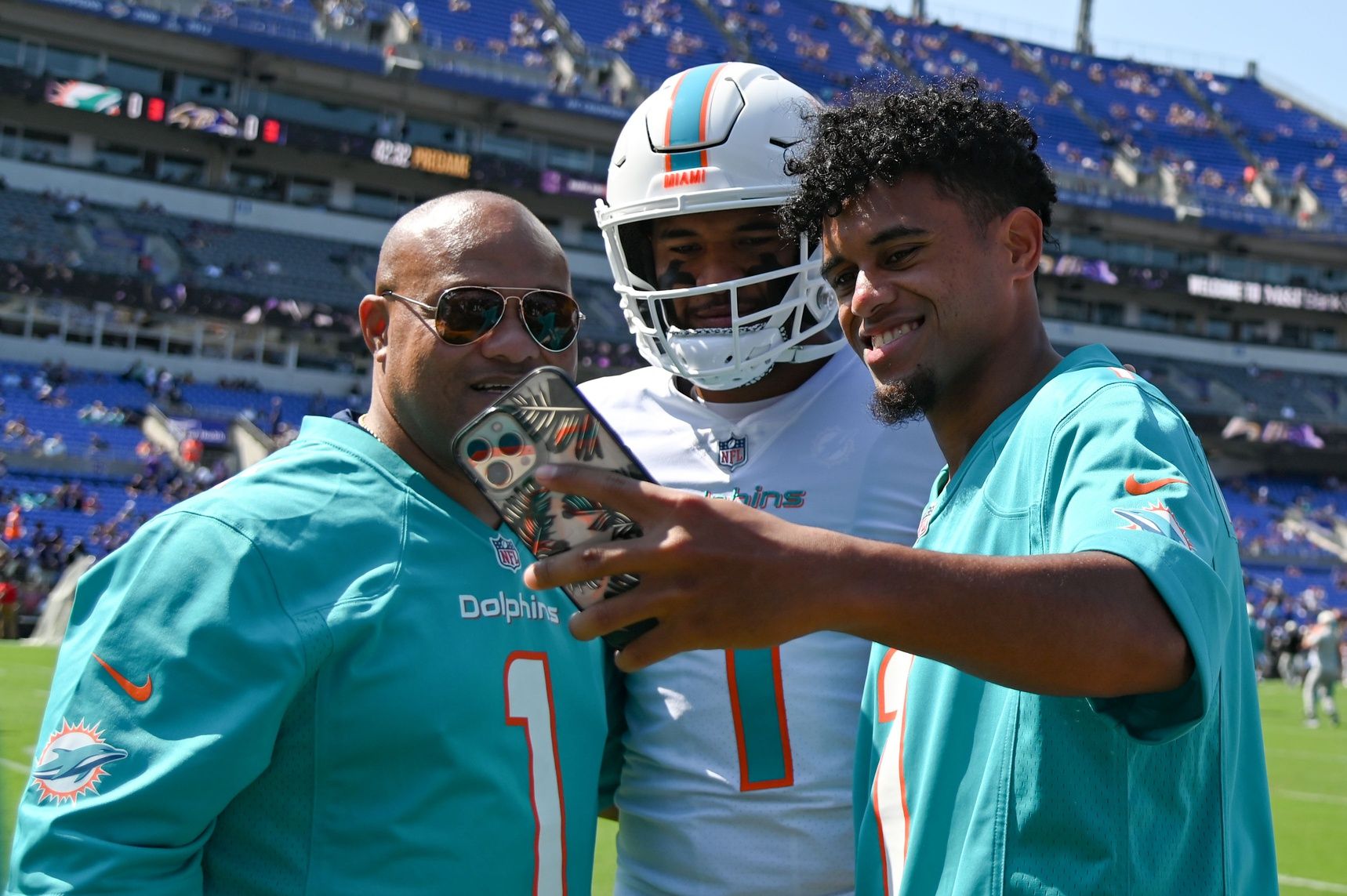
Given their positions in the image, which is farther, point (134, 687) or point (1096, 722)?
point (134, 687)

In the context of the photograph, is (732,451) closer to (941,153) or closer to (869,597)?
(941,153)

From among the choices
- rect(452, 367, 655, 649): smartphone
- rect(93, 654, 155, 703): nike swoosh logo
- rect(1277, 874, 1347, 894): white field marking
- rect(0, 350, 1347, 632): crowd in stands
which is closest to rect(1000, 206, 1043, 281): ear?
rect(452, 367, 655, 649): smartphone

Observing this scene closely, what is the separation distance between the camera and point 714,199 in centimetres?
298

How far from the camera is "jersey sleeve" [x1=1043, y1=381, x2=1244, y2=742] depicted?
4.73 ft

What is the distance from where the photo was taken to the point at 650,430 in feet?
10.2

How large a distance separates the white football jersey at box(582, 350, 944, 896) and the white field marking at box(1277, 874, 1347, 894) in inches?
219

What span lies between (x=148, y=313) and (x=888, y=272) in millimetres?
31215

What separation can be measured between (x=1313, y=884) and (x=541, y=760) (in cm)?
644

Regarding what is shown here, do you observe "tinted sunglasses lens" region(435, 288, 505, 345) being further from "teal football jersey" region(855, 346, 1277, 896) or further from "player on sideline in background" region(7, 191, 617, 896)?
"teal football jersey" region(855, 346, 1277, 896)

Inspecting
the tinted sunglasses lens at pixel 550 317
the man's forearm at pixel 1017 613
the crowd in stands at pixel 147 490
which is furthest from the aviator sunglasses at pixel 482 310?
the crowd in stands at pixel 147 490

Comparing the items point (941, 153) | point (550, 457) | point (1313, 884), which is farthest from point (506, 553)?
point (1313, 884)

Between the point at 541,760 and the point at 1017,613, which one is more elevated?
the point at 1017,613

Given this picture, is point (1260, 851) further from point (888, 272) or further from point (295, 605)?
point (295, 605)

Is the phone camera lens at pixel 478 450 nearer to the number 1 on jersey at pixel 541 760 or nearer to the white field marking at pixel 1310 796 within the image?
the number 1 on jersey at pixel 541 760
